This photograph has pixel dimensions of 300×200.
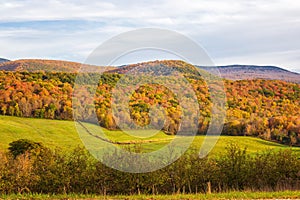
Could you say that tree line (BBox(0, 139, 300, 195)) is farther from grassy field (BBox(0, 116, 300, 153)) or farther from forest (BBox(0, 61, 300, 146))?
grassy field (BBox(0, 116, 300, 153))

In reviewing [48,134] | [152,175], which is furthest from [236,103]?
[152,175]

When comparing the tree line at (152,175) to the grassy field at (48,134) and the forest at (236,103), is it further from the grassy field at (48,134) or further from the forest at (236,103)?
the grassy field at (48,134)

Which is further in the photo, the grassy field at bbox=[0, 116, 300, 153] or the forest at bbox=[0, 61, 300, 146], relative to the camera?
the forest at bbox=[0, 61, 300, 146]

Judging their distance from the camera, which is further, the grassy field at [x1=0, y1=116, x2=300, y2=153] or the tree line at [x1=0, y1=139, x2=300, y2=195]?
the grassy field at [x1=0, y1=116, x2=300, y2=153]

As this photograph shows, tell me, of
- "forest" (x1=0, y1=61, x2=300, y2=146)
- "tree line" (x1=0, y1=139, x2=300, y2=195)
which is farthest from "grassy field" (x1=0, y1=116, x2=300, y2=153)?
"tree line" (x1=0, y1=139, x2=300, y2=195)

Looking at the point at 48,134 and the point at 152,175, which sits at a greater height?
the point at 152,175

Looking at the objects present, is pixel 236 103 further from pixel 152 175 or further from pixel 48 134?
pixel 152 175

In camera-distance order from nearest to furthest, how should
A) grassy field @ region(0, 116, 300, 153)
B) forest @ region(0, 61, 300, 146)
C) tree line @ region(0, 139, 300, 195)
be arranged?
tree line @ region(0, 139, 300, 195) < grassy field @ region(0, 116, 300, 153) < forest @ region(0, 61, 300, 146)

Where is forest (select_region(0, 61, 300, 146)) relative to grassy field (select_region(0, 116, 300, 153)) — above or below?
above

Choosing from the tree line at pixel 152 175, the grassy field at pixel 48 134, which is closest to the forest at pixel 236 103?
the grassy field at pixel 48 134

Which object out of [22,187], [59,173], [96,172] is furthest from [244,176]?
[22,187]

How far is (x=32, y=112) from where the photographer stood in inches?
3056

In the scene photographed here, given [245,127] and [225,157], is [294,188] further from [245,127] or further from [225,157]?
[245,127]

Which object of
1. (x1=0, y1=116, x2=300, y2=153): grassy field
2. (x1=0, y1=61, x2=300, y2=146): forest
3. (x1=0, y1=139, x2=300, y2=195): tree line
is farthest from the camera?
(x1=0, y1=61, x2=300, y2=146): forest
